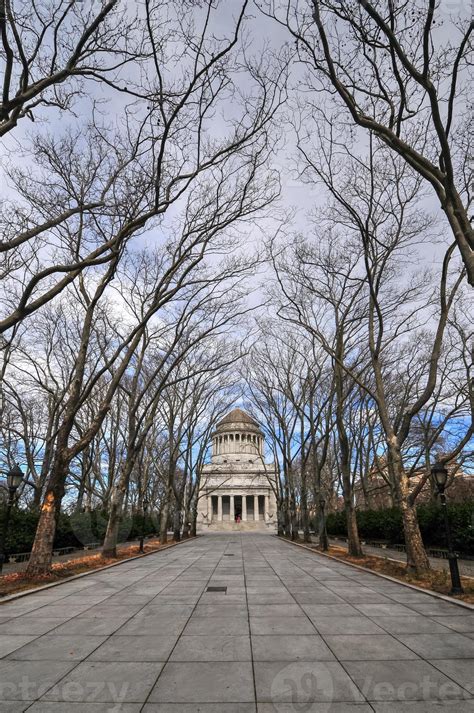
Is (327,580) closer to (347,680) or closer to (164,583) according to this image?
(164,583)

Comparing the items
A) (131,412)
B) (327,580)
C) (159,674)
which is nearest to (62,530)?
(131,412)

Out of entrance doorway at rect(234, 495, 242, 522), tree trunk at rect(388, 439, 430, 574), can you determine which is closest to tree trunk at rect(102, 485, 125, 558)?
tree trunk at rect(388, 439, 430, 574)

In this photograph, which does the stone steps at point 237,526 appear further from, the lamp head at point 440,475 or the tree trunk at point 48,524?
the lamp head at point 440,475

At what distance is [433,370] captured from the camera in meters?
12.1

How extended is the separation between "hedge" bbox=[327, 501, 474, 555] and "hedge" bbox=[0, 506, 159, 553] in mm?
17398

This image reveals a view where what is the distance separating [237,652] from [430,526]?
18.4 metres

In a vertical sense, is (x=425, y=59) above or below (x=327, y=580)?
above

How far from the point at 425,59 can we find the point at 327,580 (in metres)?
11.3

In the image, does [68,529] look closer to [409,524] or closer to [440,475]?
[409,524]

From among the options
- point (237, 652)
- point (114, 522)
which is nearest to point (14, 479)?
point (114, 522)

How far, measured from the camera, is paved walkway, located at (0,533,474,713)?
392 centimetres

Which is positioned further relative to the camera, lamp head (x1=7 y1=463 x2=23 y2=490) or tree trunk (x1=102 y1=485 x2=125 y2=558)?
tree trunk (x1=102 y1=485 x2=125 y2=558)

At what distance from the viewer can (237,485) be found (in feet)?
240

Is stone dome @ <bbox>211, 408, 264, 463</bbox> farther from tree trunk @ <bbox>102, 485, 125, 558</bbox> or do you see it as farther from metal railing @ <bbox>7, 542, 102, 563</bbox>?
tree trunk @ <bbox>102, 485, 125, 558</bbox>
